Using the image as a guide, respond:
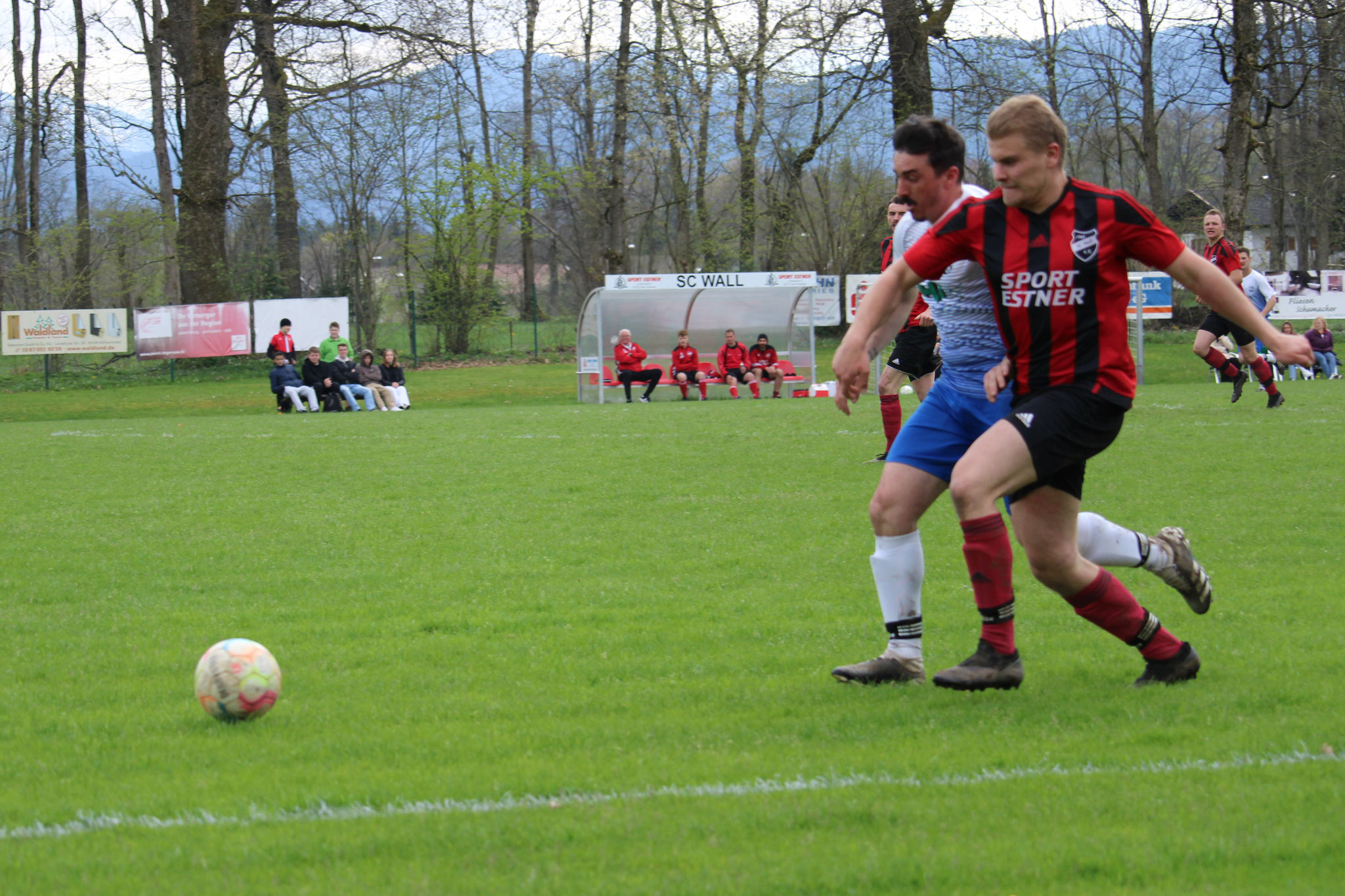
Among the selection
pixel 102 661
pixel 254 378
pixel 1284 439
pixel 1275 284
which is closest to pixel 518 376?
pixel 254 378

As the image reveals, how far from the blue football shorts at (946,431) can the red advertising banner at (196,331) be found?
26.3 metres

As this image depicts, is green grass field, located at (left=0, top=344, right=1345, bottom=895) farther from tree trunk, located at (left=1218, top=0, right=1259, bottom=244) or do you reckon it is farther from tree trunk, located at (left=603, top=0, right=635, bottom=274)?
tree trunk, located at (left=603, top=0, right=635, bottom=274)

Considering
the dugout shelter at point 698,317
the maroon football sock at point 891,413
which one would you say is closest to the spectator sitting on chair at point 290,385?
the dugout shelter at point 698,317

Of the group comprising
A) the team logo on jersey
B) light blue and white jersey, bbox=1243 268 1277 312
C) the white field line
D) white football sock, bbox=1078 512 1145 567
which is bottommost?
the white field line

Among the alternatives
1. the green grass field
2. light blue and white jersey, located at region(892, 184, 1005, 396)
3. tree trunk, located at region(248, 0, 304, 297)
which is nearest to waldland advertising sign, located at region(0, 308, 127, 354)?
tree trunk, located at region(248, 0, 304, 297)

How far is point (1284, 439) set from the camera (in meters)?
11.0

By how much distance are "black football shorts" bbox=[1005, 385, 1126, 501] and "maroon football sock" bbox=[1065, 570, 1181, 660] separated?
0.40 metres

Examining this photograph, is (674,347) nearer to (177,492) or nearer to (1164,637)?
(177,492)

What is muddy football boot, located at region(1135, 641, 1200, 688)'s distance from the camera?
3.84 meters

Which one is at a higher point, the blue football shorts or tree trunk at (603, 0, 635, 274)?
tree trunk at (603, 0, 635, 274)

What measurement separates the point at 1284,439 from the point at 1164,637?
8.20 metres

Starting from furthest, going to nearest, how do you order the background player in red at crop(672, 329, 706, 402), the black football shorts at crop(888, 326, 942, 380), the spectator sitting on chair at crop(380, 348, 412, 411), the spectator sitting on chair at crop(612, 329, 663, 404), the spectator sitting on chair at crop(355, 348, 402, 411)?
the background player in red at crop(672, 329, 706, 402) → the spectator sitting on chair at crop(612, 329, 663, 404) → the spectator sitting on chair at crop(380, 348, 412, 411) → the spectator sitting on chair at crop(355, 348, 402, 411) → the black football shorts at crop(888, 326, 942, 380)

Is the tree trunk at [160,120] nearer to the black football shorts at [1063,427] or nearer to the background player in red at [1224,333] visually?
the background player in red at [1224,333]

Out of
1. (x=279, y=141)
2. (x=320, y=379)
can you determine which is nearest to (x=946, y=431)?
(x=320, y=379)
